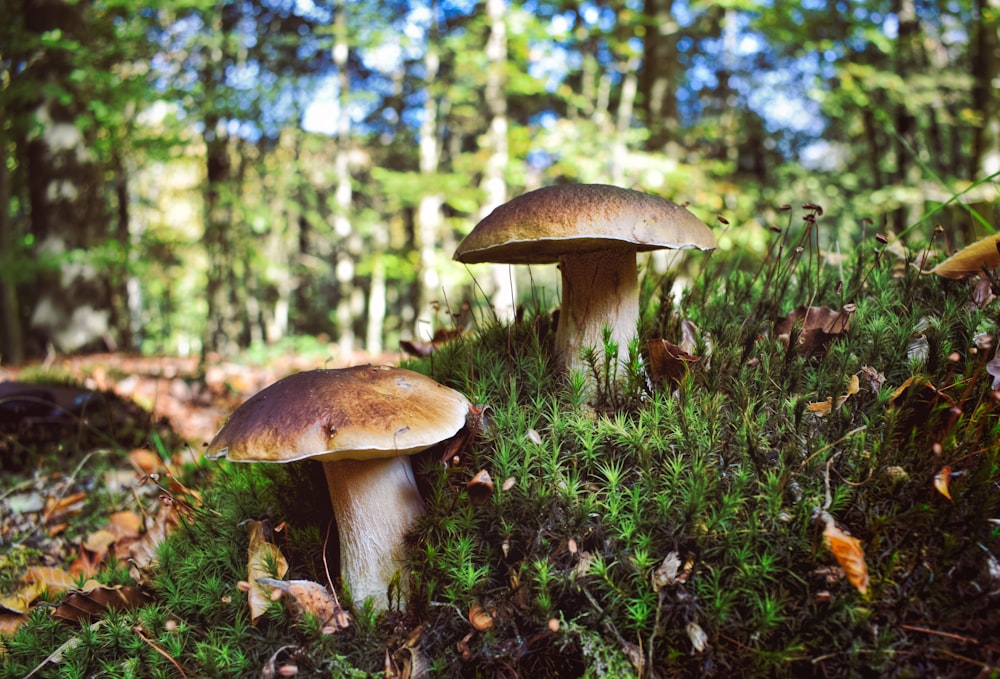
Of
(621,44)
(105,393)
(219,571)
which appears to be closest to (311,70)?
(621,44)

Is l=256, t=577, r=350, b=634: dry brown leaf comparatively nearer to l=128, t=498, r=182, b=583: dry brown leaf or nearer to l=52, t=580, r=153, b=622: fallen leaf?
l=52, t=580, r=153, b=622: fallen leaf

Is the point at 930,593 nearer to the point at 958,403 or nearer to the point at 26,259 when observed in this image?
the point at 958,403

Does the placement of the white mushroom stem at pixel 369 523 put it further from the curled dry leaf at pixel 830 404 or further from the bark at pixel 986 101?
the bark at pixel 986 101

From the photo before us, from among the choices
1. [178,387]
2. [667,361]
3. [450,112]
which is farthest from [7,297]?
[450,112]

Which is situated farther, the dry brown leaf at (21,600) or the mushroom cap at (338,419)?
the dry brown leaf at (21,600)

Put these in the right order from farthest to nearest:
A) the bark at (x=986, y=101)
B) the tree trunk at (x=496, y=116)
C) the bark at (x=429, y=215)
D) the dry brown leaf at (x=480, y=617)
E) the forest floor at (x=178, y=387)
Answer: the bark at (x=429, y=215), the bark at (x=986, y=101), the tree trunk at (x=496, y=116), the forest floor at (x=178, y=387), the dry brown leaf at (x=480, y=617)

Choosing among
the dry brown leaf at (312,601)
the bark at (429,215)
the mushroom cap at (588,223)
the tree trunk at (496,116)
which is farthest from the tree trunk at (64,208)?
the mushroom cap at (588,223)
